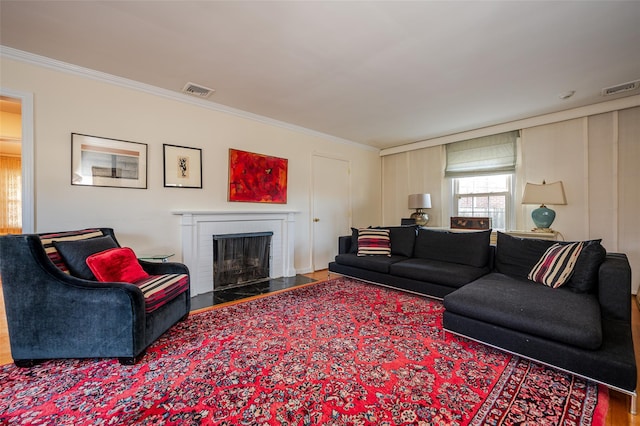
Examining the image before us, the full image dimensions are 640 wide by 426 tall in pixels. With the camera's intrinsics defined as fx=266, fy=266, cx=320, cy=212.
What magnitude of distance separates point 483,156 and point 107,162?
535cm

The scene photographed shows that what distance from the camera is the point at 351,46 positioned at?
2.30 metres

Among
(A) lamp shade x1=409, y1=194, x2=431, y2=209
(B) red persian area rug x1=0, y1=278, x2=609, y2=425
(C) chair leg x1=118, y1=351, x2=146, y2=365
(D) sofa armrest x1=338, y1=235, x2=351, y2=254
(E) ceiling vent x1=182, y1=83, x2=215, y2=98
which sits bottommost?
(B) red persian area rug x1=0, y1=278, x2=609, y2=425

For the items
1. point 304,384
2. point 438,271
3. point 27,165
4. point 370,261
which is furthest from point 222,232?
point 438,271

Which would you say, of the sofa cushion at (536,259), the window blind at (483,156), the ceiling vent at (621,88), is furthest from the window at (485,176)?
the sofa cushion at (536,259)

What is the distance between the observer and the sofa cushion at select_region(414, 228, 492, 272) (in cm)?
322

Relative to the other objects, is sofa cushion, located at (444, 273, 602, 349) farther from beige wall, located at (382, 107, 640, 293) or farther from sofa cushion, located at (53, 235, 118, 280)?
sofa cushion, located at (53, 235, 118, 280)

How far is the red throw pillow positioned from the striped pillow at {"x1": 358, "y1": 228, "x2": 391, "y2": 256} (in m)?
2.72

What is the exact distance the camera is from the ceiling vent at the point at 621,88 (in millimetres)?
2925

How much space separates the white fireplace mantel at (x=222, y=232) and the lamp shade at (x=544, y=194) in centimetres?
346

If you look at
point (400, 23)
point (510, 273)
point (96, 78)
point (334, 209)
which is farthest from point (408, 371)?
point (96, 78)

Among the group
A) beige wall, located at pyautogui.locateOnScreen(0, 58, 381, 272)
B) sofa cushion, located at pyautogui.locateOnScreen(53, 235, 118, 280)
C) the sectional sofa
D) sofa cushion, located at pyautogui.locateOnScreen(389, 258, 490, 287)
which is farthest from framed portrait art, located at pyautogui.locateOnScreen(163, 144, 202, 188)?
sofa cushion, located at pyautogui.locateOnScreen(389, 258, 490, 287)

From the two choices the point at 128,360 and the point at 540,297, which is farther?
the point at 540,297

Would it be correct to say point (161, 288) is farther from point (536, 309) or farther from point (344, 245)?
point (536, 309)

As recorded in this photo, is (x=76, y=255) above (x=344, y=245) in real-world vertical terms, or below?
above
